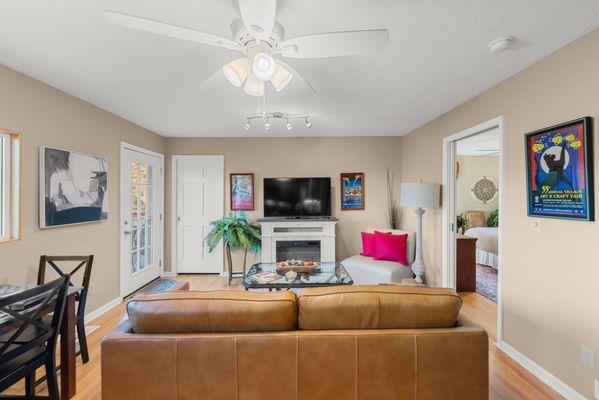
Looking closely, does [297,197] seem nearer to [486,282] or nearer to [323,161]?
[323,161]

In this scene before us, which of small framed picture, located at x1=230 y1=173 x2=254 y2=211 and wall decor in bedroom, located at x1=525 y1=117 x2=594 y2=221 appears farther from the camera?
small framed picture, located at x1=230 y1=173 x2=254 y2=211

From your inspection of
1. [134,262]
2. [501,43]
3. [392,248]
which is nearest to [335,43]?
[501,43]

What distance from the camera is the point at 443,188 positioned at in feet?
11.6

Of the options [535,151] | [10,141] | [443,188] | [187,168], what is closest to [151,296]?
[10,141]

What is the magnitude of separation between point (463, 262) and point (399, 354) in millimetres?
3103

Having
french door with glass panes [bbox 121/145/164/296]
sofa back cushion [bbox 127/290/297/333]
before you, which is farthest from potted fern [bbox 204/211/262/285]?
sofa back cushion [bbox 127/290/297/333]

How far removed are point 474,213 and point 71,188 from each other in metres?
7.54

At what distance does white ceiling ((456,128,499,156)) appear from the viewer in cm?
480

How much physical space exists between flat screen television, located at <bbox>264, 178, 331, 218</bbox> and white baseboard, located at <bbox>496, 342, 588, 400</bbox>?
2.87 m

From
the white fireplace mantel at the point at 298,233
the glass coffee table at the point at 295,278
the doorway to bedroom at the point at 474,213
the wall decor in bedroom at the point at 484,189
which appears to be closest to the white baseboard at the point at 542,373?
the doorway to bedroom at the point at 474,213

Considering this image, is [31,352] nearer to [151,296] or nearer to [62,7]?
[151,296]

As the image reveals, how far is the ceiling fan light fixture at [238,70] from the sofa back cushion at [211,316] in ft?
3.94

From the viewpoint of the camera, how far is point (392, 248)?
4.08 metres

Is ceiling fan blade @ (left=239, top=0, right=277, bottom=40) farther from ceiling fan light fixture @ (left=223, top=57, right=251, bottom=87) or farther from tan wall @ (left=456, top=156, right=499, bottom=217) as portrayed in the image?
tan wall @ (left=456, top=156, right=499, bottom=217)
